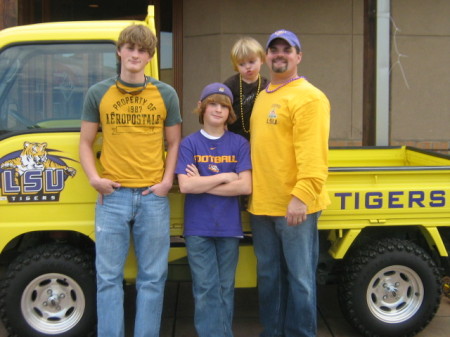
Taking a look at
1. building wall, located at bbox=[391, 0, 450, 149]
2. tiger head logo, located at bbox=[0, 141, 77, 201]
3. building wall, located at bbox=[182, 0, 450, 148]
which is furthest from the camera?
building wall, located at bbox=[391, 0, 450, 149]

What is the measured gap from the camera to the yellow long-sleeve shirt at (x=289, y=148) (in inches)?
118

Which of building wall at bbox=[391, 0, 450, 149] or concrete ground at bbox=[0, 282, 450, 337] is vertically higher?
building wall at bbox=[391, 0, 450, 149]

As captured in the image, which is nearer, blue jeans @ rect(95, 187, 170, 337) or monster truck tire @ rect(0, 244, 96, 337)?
blue jeans @ rect(95, 187, 170, 337)

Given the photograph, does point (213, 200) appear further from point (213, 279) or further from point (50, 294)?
point (50, 294)

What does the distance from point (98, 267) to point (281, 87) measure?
143 cm

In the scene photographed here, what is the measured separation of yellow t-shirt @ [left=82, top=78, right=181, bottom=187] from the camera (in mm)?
3100

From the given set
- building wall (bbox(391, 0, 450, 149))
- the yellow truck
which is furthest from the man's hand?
building wall (bbox(391, 0, 450, 149))

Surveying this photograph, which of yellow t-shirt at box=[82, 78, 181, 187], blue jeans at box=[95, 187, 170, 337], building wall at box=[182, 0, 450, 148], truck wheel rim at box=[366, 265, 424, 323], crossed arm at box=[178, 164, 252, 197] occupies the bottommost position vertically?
truck wheel rim at box=[366, 265, 424, 323]

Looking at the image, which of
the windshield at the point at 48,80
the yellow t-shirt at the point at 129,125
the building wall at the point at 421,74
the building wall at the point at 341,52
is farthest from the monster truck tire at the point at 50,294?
the building wall at the point at 421,74

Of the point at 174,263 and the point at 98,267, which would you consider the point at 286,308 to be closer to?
the point at 174,263

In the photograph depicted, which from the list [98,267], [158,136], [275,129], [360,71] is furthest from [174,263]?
[360,71]

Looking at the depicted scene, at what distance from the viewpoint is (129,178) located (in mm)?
3133

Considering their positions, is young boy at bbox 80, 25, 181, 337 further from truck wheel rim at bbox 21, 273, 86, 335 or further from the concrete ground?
the concrete ground

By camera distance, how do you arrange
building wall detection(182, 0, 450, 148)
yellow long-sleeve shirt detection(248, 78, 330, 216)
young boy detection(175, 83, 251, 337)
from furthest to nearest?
building wall detection(182, 0, 450, 148) → young boy detection(175, 83, 251, 337) → yellow long-sleeve shirt detection(248, 78, 330, 216)
